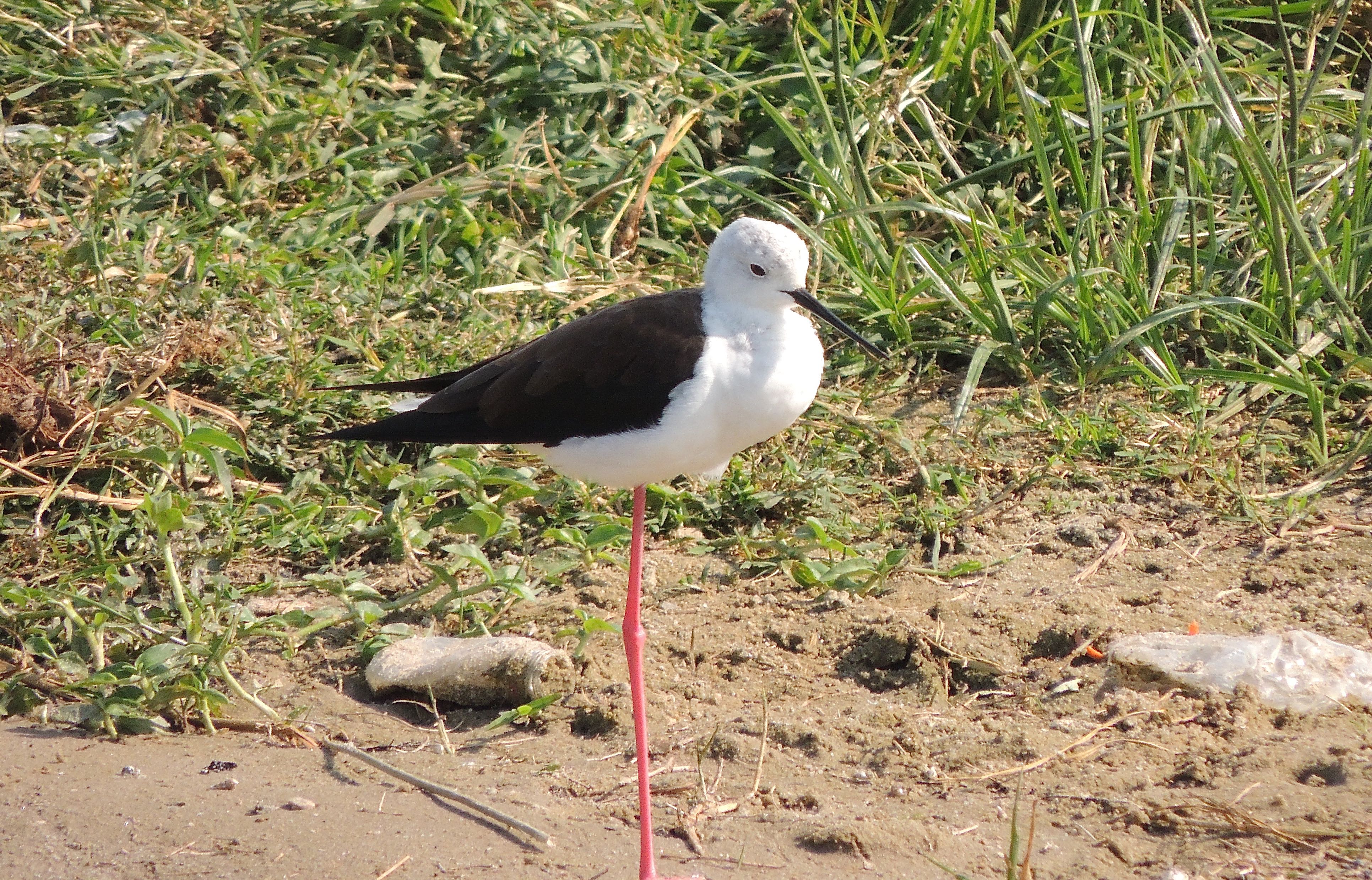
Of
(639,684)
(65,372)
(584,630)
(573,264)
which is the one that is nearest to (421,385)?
(584,630)

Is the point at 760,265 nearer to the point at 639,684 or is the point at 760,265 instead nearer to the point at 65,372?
the point at 639,684

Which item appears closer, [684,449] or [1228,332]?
[684,449]

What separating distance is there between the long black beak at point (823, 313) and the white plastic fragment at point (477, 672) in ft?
3.19

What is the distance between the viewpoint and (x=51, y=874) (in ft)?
9.04

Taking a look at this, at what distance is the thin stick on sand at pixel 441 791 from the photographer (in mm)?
2791

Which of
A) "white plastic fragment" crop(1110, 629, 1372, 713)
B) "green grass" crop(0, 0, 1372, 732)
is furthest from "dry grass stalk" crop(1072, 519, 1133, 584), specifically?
"white plastic fragment" crop(1110, 629, 1372, 713)

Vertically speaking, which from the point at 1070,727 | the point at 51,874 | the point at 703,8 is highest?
the point at 703,8

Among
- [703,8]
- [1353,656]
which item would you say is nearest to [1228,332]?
[1353,656]

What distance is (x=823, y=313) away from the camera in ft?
11.2

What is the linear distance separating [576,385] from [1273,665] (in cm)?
163

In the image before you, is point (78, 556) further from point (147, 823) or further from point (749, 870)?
point (749, 870)

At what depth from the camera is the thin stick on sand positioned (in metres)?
2.79

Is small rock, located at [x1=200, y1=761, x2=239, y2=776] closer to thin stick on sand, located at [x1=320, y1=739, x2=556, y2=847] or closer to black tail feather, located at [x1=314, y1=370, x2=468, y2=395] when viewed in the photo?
thin stick on sand, located at [x1=320, y1=739, x2=556, y2=847]

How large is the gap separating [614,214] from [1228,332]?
A: 6.92 ft
